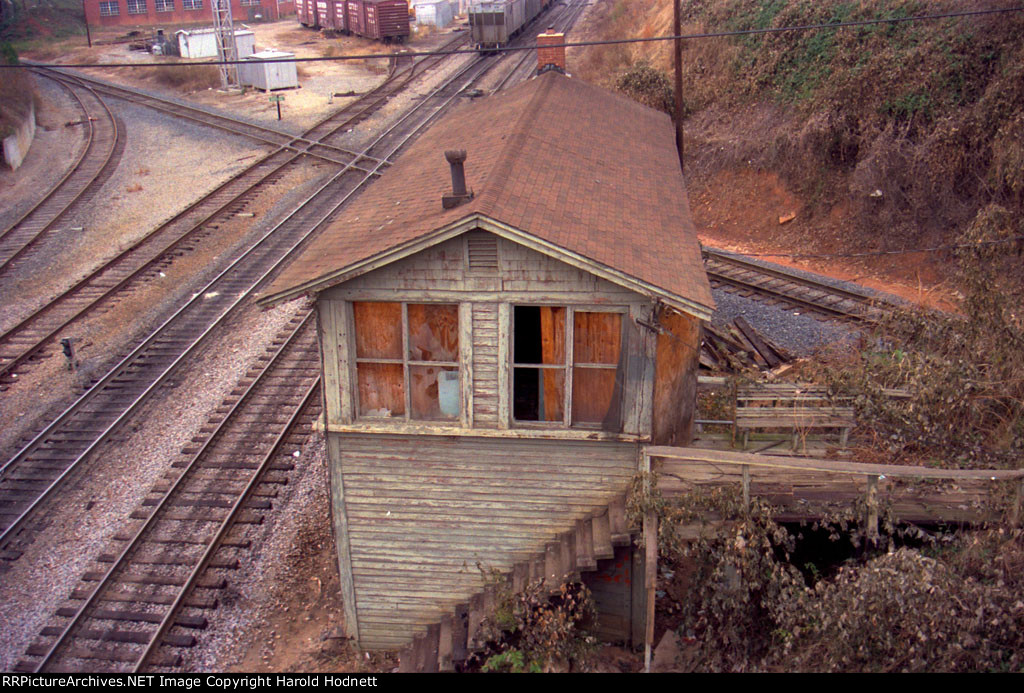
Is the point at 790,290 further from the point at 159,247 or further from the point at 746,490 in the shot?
the point at 159,247

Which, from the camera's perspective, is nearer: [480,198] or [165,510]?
[480,198]

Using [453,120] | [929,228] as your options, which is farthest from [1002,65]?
[453,120]

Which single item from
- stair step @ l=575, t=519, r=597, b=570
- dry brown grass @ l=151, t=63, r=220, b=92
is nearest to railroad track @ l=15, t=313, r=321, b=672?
stair step @ l=575, t=519, r=597, b=570

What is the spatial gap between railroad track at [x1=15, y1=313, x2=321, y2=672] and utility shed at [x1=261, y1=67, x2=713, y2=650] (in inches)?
95.1

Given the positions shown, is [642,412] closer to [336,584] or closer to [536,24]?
[336,584]

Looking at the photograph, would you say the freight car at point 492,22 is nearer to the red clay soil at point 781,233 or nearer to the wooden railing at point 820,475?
the red clay soil at point 781,233

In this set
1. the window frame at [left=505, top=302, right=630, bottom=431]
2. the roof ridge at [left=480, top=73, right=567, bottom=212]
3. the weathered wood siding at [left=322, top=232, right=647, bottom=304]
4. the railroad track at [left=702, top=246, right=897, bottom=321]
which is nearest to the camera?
the weathered wood siding at [left=322, top=232, right=647, bottom=304]

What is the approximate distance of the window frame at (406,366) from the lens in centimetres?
866

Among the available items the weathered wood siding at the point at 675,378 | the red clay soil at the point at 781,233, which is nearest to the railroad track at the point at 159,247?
the red clay soil at the point at 781,233

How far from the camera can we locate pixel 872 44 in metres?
24.3

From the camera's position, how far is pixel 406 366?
890 centimetres

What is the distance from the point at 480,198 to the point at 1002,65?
18408 millimetres

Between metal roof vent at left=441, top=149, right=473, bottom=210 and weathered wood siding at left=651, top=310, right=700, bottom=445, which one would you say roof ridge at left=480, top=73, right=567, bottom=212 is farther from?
weathered wood siding at left=651, top=310, right=700, bottom=445

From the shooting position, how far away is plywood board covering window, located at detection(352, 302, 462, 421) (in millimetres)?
8766
